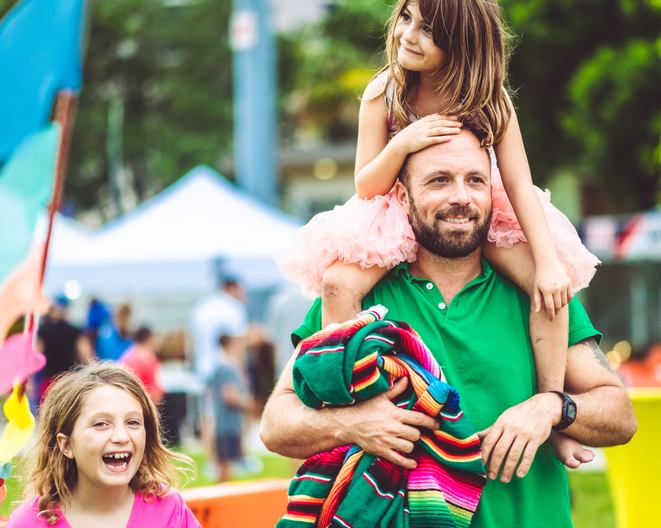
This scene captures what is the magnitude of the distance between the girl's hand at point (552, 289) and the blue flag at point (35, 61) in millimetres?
2506

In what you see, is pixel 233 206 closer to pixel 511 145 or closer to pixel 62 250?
pixel 62 250

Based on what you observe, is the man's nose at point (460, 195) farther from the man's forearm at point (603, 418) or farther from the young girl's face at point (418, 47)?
the man's forearm at point (603, 418)

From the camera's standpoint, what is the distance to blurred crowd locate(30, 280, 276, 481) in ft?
30.8

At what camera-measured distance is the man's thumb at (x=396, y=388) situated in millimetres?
2102

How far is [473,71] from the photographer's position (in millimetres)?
2350

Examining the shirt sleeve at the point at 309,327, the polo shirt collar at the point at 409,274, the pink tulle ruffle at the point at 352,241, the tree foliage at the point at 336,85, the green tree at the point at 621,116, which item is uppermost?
the tree foliage at the point at 336,85

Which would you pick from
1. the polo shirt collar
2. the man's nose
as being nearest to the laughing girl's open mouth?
the polo shirt collar

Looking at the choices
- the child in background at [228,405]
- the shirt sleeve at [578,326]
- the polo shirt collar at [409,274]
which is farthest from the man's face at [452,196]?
the child in background at [228,405]

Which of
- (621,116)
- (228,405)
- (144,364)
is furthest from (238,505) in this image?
(621,116)

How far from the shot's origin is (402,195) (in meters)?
2.45

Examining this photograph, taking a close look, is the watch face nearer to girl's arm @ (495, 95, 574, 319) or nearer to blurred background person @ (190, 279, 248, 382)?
girl's arm @ (495, 95, 574, 319)

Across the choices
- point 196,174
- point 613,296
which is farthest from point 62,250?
point 613,296

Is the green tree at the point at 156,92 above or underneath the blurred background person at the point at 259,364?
above

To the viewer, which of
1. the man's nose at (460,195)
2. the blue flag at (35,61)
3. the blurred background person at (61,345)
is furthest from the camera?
the blurred background person at (61,345)
